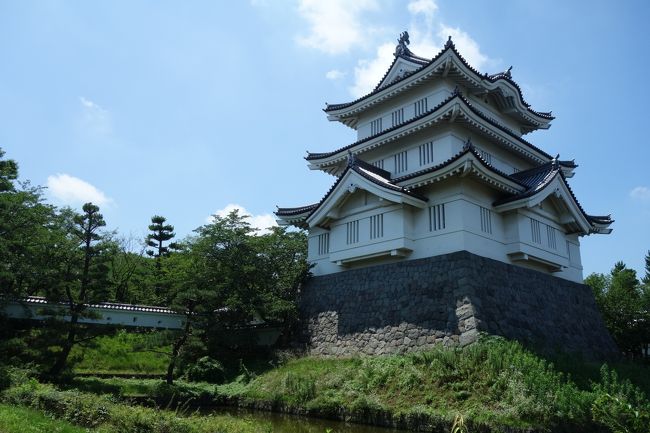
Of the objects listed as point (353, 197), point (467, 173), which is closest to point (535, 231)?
point (467, 173)

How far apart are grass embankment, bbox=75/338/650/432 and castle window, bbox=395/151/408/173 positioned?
781 cm

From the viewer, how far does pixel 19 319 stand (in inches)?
658

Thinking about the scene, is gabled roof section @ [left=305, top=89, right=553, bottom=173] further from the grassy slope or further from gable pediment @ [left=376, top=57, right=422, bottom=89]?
the grassy slope

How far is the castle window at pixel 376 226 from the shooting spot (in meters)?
17.1

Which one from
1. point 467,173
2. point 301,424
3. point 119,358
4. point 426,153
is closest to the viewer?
point 301,424

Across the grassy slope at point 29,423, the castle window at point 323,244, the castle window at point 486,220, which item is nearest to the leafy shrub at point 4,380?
the grassy slope at point 29,423

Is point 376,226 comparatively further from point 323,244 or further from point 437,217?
point 323,244

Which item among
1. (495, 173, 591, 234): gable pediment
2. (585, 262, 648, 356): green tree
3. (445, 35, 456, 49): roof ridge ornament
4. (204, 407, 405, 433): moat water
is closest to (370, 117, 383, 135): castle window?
(445, 35, 456, 49): roof ridge ornament

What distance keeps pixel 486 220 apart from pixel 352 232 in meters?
4.79

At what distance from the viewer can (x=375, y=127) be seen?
2156 centimetres

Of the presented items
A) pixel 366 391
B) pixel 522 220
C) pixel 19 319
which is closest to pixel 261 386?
pixel 366 391

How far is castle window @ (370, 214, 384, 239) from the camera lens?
17.1 metres

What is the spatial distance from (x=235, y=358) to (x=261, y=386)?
4180 millimetres

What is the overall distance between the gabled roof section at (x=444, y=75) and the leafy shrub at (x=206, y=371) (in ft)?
39.8
